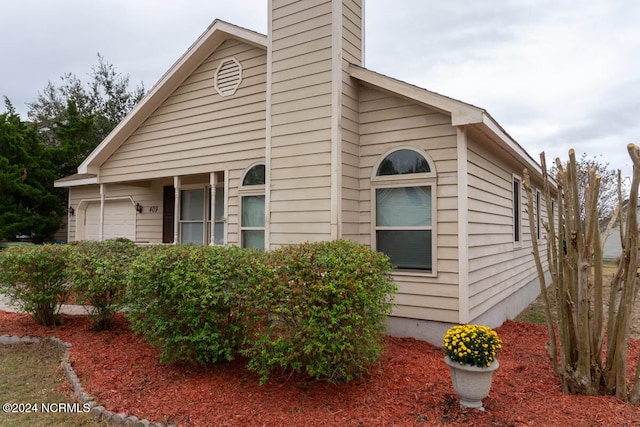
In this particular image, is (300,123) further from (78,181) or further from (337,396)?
(78,181)

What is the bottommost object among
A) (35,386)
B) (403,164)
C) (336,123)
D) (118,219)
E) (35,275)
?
(35,386)

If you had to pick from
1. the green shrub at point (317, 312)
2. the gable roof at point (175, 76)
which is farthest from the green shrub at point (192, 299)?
the gable roof at point (175, 76)

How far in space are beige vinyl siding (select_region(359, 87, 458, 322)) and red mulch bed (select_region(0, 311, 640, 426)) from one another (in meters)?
0.77

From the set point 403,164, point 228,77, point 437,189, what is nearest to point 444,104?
point 403,164

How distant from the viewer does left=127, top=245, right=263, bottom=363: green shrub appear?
3.63 meters

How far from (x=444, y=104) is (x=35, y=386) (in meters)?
5.71

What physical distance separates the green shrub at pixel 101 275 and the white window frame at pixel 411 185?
3466 millimetres

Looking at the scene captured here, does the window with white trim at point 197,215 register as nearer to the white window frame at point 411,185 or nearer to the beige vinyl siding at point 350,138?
the beige vinyl siding at point 350,138

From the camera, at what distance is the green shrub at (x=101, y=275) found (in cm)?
498

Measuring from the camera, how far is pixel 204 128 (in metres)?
8.01

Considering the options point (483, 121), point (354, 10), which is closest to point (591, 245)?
point (483, 121)

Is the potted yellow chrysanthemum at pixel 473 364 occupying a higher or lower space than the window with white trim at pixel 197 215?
lower

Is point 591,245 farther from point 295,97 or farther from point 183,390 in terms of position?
point 295,97

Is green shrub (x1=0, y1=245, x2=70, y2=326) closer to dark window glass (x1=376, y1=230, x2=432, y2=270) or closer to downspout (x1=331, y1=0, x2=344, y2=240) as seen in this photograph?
downspout (x1=331, y1=0, x2=344, y2=240)
